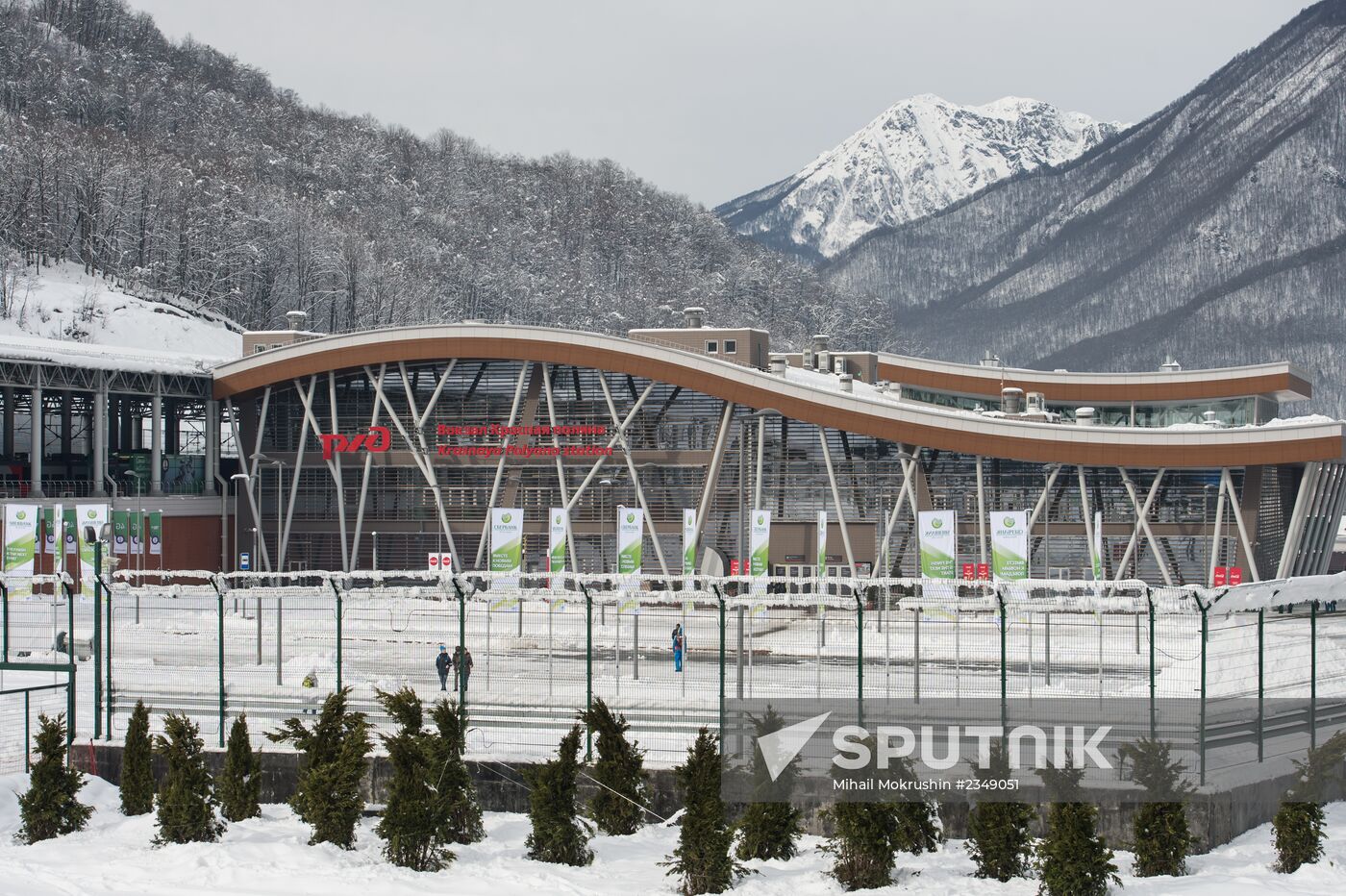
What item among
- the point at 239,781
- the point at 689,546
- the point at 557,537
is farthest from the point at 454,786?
the point at 689,546

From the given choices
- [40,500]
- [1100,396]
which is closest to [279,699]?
[40,500]

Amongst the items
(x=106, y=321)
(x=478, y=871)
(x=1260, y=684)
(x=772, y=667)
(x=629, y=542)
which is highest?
(x=106, y=321)

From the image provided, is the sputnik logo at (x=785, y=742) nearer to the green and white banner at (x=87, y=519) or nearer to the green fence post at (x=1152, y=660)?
the green fence post at (x=1152, y=660)

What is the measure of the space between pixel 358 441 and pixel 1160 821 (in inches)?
2722

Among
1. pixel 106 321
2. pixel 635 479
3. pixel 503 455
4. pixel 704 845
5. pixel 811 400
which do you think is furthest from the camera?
pixel 106 321

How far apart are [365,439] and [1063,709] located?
66088mm

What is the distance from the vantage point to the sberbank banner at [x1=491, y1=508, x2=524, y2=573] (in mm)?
59531

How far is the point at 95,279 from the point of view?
502ft

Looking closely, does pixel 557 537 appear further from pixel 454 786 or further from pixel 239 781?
pixel 454 786

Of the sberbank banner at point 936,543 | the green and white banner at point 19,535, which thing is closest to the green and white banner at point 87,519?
the green and white banner at point 19,535

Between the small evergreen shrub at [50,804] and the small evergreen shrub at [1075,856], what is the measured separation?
15579mm

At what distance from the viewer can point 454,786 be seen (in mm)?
25344

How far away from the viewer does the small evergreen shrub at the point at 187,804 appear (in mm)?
25469

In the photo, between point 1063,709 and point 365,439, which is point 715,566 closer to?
point 1063,709
